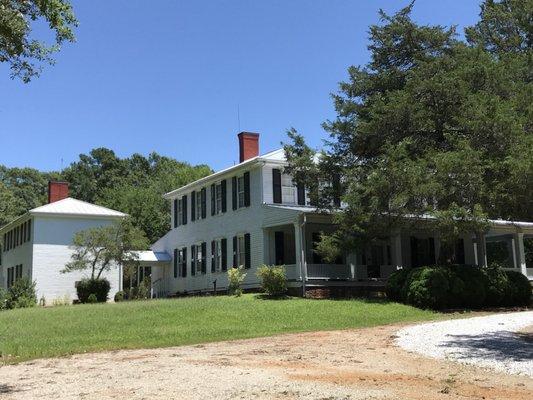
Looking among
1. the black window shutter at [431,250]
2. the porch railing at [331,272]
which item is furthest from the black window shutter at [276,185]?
the black window shutter at [431,250]

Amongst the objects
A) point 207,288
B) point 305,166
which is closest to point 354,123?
point 305,166

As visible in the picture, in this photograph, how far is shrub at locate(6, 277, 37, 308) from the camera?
29.9 meters

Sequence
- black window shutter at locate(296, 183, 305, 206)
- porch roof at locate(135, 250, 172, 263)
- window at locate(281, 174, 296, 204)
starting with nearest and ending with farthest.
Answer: window at locate(281, 174, 296, 204) → black window shutter at locate(296, 183, 305, 206) → porch roof at locate(135, 250, 172, 263)

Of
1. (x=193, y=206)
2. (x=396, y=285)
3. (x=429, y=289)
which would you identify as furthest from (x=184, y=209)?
(x=429, y=289)

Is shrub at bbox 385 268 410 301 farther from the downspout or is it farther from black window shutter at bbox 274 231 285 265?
black window shutter at bbox 274 231 285 265

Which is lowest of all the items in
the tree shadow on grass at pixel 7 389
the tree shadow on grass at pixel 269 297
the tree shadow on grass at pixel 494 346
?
the tree shadow on grass at pixel 494 346

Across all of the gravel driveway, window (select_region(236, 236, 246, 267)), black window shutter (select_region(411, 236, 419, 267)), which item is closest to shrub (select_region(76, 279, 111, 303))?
window (select_region(236, 236, 246, 267))

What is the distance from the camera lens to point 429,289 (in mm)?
21844

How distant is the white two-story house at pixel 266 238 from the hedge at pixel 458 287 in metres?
2.90

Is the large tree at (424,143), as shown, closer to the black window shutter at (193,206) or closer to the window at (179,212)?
the black window shutter at (193,206)

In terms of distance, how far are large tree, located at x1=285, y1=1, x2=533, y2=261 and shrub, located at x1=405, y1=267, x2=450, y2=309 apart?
1394 mm

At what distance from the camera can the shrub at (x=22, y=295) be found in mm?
29938

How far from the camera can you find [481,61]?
24.8 m

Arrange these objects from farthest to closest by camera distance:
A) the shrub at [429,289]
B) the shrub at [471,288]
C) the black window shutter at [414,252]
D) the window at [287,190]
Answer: the black window shutter at [414,252] < the window at [287,190] < the shrub at [471,288] < the shrub at [429,289]
